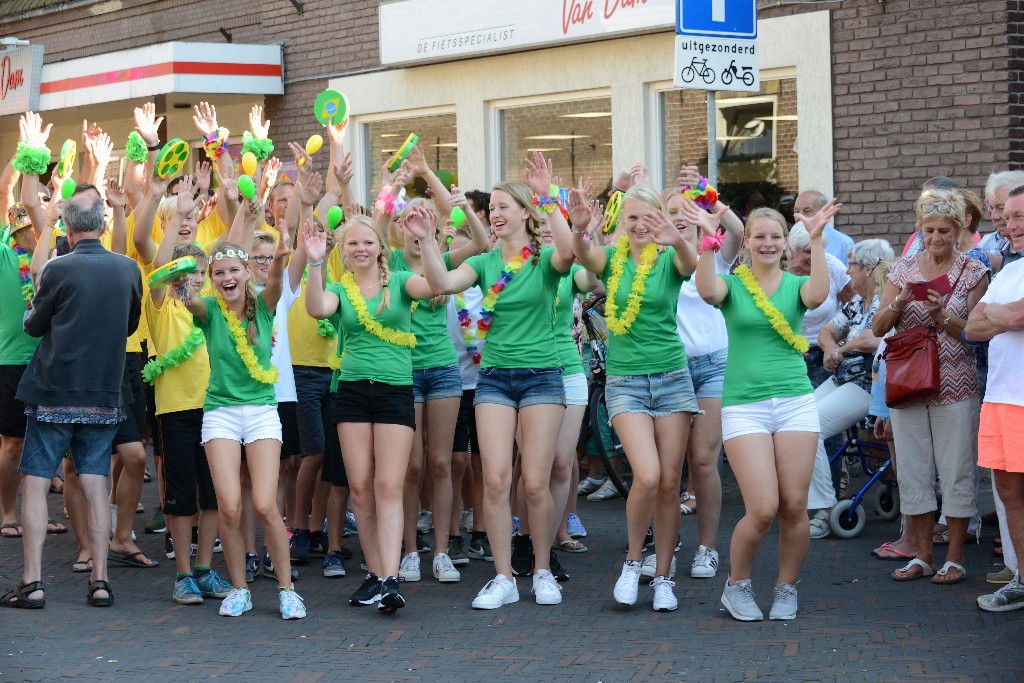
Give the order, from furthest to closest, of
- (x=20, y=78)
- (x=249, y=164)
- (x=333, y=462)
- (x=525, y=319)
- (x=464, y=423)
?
(x=20, y=78)
(x=249, y=164)
(x=464, y=423)
(x=333, y=462)
(x=525, y=319)

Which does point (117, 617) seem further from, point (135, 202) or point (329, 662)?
point (135, 202)

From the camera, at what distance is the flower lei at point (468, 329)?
8.62 metres

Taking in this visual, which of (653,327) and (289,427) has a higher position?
(653,327)

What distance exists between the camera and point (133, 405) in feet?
28.3

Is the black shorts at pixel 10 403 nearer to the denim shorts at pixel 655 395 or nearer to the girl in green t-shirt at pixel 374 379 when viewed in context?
the girl in green t-shirt at pixel 374 379

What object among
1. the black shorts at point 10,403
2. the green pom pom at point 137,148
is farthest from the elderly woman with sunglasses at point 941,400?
the black shorts at point 10,403

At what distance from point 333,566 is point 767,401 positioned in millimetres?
2769

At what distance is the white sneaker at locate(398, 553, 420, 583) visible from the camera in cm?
798

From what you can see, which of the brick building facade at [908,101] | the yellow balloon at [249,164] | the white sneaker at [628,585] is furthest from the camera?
the brick building facade at [908,101]

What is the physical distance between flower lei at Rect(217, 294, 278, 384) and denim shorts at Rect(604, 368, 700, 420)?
1.76 metres

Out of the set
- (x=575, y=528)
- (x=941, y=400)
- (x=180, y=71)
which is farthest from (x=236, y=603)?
(x=180, y=71)

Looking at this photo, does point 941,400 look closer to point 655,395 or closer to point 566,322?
point 655,395

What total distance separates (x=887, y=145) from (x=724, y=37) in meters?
3.12

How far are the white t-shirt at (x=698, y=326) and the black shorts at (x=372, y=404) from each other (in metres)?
1.67
